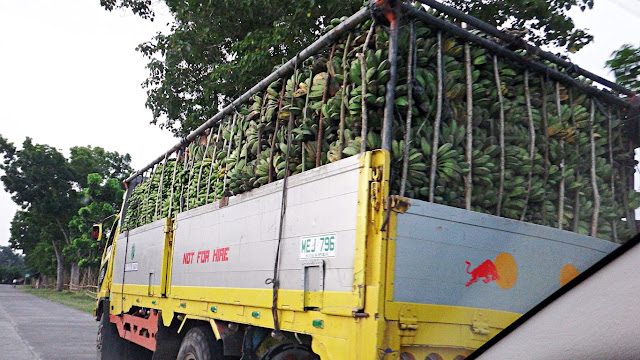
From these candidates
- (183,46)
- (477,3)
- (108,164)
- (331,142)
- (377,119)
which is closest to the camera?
(377,119)

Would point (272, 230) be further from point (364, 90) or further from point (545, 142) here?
point (545, 142)

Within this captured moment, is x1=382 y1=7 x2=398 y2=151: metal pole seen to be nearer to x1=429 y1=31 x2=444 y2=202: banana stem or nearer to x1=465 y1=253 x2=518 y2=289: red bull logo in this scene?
x1=429 y1=31 x2=444 y2=202: banana stem

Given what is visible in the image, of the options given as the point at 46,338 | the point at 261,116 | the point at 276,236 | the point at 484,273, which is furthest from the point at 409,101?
the point at 46,338

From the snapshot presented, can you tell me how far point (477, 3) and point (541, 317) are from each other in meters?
5.20

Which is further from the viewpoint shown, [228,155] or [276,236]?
[228,155]

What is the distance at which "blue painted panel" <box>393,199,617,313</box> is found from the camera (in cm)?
320

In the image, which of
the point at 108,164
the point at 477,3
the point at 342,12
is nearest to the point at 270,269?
the point at 477,3

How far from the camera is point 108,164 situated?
39.2 metres

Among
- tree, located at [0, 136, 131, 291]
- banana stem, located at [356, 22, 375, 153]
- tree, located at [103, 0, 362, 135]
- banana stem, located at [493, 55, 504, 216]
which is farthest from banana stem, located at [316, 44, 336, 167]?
tree, located at [0, 136, 131, 291]

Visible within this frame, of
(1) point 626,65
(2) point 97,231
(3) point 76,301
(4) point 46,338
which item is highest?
(1) point 626,65

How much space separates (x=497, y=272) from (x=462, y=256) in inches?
8.0

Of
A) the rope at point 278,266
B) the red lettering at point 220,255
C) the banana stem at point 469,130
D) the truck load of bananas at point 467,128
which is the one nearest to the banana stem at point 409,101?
the truck load of bananas at point 467,128

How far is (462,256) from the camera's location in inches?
130

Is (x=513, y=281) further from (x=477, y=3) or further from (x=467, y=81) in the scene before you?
(x=477, y=3)
